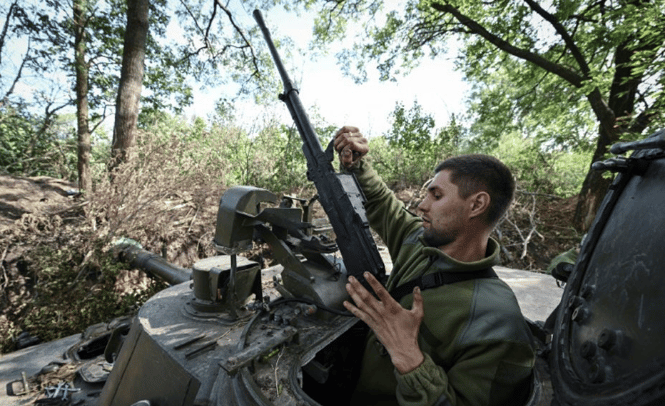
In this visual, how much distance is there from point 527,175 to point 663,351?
13.1m

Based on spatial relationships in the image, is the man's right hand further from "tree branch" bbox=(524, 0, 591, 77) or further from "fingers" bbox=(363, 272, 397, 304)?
"tree branch" bbox=(524, 0, 591, 77)

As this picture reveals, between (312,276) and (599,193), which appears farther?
(599,193)

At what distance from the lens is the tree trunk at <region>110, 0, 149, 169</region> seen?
7.20 metres

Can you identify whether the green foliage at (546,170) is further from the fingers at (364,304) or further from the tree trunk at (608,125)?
the fingers at (364,304)

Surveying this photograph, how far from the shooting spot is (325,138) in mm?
14422

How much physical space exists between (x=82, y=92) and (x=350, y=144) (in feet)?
32.3

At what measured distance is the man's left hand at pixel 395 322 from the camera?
3.90 feet

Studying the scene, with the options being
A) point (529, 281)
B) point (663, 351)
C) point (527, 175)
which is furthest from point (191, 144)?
point (527, 175)

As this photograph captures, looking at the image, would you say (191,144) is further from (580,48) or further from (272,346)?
(580,48)

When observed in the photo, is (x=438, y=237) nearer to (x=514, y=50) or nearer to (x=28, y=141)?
(x=514, y=50)

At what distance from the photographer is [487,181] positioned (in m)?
1.73

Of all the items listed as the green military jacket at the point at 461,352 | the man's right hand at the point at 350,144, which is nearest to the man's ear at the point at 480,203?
the green military jacket at the point at 461,352

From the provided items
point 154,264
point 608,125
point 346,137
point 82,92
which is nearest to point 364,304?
point 346,137

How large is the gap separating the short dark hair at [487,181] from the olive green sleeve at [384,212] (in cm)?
83
